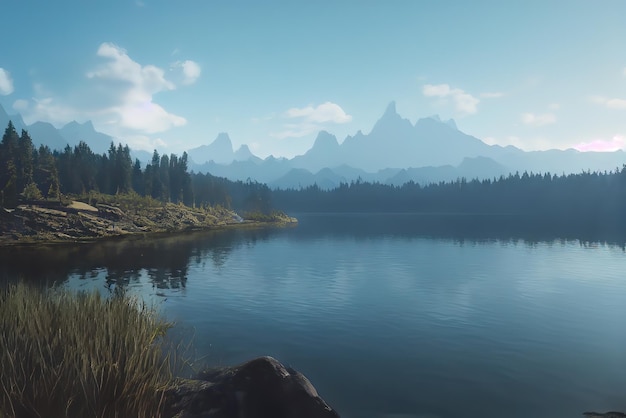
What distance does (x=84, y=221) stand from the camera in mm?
99500

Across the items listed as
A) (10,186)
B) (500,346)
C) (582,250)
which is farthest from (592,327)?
(10,186)

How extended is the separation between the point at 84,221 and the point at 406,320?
94916mm

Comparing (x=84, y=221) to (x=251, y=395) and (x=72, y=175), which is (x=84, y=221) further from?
(x=251, y=395)

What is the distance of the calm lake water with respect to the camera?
18828 millimetres

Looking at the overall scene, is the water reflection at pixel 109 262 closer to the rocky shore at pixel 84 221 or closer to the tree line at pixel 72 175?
the rocky shore at pixel 84 221

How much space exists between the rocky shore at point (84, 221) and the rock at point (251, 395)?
85.7 metres

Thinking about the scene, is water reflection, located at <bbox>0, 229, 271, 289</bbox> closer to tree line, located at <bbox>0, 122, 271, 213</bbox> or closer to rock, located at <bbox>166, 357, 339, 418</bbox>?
rock, located at <bbox>166, 357, 339, 418</bbox>

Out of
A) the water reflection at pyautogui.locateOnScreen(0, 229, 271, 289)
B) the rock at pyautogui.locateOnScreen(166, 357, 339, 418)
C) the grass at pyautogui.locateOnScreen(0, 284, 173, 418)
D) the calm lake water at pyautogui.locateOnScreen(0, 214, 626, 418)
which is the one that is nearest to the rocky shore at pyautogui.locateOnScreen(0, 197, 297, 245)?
the water reflection at pyautogui.locateOnScreen(0, 229, 271, 289)

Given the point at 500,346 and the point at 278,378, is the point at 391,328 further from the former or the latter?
the point at 278,378

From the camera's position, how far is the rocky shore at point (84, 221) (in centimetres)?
8525

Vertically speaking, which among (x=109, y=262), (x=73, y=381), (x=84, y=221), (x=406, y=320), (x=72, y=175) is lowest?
(x=406, y=320)

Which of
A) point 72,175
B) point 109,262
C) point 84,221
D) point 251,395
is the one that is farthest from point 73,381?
point 72,175

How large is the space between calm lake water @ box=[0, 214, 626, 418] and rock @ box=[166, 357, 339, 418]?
4.15 metres

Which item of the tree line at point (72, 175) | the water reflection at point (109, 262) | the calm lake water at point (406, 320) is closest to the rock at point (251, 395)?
the calm lake water at point (406, 320)
